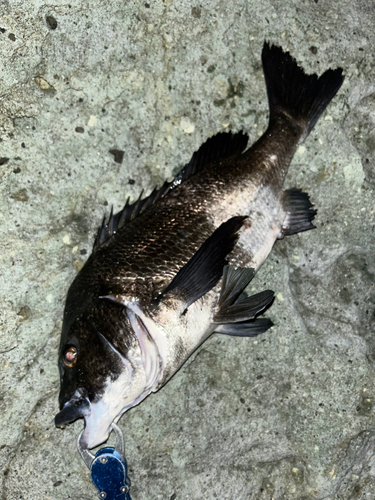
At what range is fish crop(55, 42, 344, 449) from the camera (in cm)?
247

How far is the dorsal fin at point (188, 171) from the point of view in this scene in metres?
2.80

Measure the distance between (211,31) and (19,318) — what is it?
2.09 m

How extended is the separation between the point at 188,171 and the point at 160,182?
32 cm

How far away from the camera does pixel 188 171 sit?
9.69ft

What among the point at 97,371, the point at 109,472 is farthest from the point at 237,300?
the point at 109,472

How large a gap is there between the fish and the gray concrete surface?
0.80 feet

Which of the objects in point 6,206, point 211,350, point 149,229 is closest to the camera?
point 149,229

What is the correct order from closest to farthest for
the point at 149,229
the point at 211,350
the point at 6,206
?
1. the point at 149,229
2. the point at 6,206
3. the point at 211,350

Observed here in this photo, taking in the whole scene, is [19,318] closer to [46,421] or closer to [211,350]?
[46,421]

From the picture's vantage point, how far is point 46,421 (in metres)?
2.97

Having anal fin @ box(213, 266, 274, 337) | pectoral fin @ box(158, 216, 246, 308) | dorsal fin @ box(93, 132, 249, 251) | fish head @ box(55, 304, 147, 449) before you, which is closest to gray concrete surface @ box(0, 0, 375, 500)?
dorsal fin @ box(93, 132, 249, 251)

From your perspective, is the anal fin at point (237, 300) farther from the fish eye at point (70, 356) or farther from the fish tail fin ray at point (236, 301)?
the fish eye at point (70, 356)

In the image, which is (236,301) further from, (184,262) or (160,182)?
(160,182)

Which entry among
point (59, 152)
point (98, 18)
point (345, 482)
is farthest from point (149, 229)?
point (345, 482)
